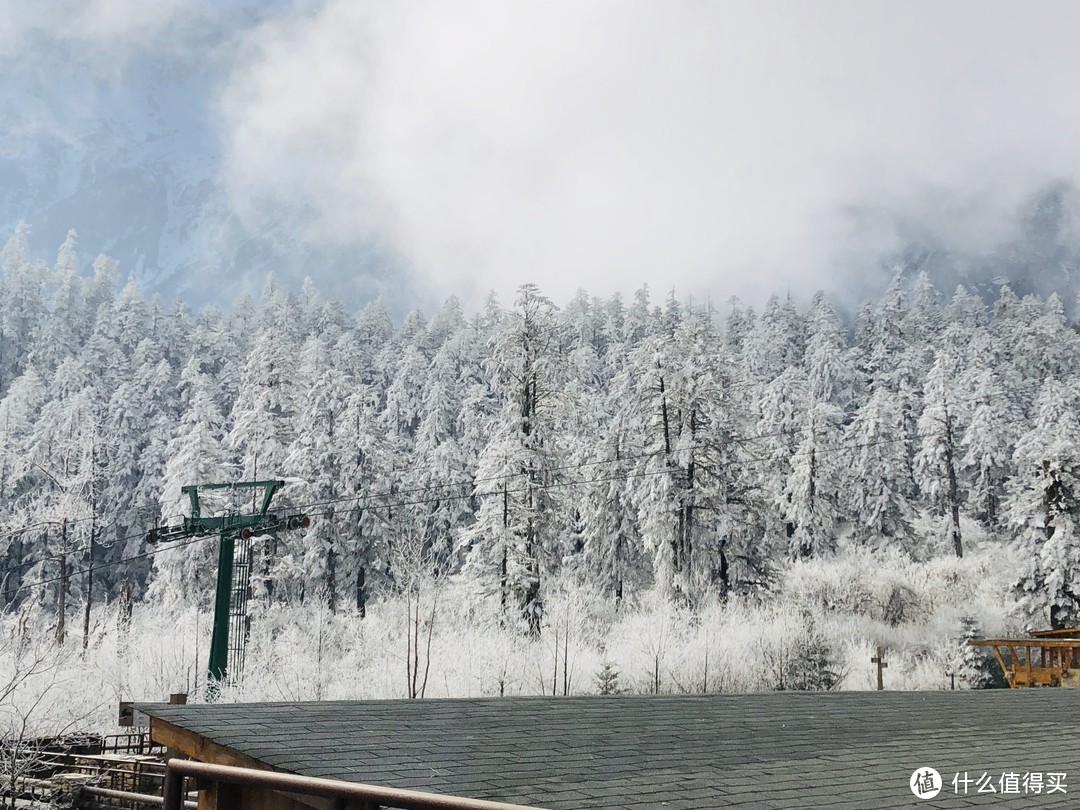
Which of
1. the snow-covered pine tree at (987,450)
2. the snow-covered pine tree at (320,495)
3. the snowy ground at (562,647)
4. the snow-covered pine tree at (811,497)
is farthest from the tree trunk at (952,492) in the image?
the snow-covered pine tree at (320,495)

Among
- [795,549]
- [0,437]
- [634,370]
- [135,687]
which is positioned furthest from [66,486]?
[795,549]

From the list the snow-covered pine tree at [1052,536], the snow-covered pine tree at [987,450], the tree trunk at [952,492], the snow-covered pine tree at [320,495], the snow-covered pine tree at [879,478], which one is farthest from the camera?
the snow-covered pine tree at [987,450]

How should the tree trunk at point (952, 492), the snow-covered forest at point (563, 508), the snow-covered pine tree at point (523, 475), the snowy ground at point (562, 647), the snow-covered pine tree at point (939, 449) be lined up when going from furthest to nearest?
the snow-covered pine tree at point (939, 449), the tree trunk at point (952, 492), the snow-covered pine tree at point (523, 475), the snow-covered forest at point (563, 508), the snowy ground at point (562, 647)

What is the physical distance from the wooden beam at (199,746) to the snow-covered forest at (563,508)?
73.7 feet

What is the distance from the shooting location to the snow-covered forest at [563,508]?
3484 cm

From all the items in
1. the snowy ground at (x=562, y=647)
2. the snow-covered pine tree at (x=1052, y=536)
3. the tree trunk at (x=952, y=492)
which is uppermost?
the tree trunk at (x=952, y=492)

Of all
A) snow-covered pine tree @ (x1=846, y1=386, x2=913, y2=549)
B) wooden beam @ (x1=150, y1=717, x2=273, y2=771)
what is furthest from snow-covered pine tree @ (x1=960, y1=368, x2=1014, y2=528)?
wooden beam @ (x1=150, y1=717, x2=273, y2=771)

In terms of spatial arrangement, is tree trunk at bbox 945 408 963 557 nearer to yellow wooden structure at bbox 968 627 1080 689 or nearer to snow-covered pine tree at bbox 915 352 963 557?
snow-covered pine tree at bbox 915 352 963 557

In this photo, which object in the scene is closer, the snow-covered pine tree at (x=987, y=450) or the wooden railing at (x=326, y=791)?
the wooden railing at (x=326, y=791)

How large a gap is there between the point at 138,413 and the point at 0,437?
9.67 metres

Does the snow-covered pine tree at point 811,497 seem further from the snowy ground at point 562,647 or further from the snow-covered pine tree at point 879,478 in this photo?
the snowy ground at point 562,647

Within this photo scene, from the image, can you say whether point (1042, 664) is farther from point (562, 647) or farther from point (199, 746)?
point (199, 746)

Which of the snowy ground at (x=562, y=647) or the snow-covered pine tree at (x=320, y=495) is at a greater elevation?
the snow-covered pine tree at (x=320, y=495)

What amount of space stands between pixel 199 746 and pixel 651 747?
359 cm
